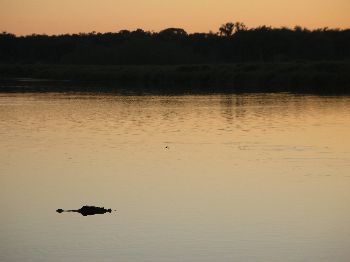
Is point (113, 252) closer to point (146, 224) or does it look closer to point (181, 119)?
point (146, 224)

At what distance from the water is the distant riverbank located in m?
26.5

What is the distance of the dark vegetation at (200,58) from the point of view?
6806 cm

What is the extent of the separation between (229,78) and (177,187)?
5200 centimetres

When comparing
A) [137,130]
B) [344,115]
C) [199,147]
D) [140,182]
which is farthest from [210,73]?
[140,182]

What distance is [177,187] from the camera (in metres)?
19.6

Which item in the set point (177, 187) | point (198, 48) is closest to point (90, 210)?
point (177, 187)

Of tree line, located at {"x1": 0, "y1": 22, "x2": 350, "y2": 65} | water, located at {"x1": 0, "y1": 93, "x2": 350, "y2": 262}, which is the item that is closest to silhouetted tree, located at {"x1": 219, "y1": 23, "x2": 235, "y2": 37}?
tree line, located at {"x1": 0, "y1": 22, "x2": 350, "y2": 65}

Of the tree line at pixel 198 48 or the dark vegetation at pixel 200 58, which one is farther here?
the tree line at pixel 198 48

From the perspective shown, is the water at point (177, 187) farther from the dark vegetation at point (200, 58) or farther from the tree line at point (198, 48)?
the tree line at point (198, 48)

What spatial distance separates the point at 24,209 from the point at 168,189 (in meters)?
3.60

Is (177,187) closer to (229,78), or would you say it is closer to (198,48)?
(229,78)

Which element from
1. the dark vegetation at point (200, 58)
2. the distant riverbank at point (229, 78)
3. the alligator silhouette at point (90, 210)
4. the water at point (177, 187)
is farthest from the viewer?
the dark vegetation at point (200, 58)

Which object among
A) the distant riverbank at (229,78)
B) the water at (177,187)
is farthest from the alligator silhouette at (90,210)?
the distant riverbank at (229,78)

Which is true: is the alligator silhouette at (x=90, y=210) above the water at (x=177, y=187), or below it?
above
